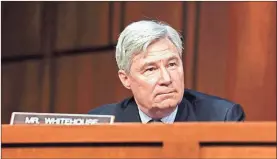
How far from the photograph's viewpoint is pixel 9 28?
4164 millimetres

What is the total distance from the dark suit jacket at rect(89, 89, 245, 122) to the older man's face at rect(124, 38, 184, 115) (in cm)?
9

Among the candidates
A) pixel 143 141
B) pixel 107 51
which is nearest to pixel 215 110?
pixel 143 141

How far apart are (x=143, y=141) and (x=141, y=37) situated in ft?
1.81

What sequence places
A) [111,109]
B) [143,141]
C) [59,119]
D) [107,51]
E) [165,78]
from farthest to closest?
[107,51]
[111,109]
[165,78]
[59,119]
[143,141]

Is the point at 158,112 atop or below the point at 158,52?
below

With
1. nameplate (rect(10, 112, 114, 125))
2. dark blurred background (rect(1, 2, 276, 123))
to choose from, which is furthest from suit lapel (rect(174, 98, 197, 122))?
dark blurred background (rect(1, 2, 276, 123))

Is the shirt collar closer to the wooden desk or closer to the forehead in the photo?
the forehead

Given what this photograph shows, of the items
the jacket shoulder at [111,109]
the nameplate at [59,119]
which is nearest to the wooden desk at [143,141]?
the nameplate at [59,119]

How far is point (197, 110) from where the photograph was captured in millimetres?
2148

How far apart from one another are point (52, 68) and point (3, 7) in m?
0.43

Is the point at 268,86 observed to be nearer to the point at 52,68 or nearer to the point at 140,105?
the point at 52,68

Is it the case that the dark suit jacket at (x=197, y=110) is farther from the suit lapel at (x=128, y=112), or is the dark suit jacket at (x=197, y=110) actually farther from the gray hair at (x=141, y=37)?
the gray hair at (x=141, y=37)

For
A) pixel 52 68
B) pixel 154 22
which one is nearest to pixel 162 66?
pixel 154 22

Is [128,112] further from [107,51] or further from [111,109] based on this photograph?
[107,51]
